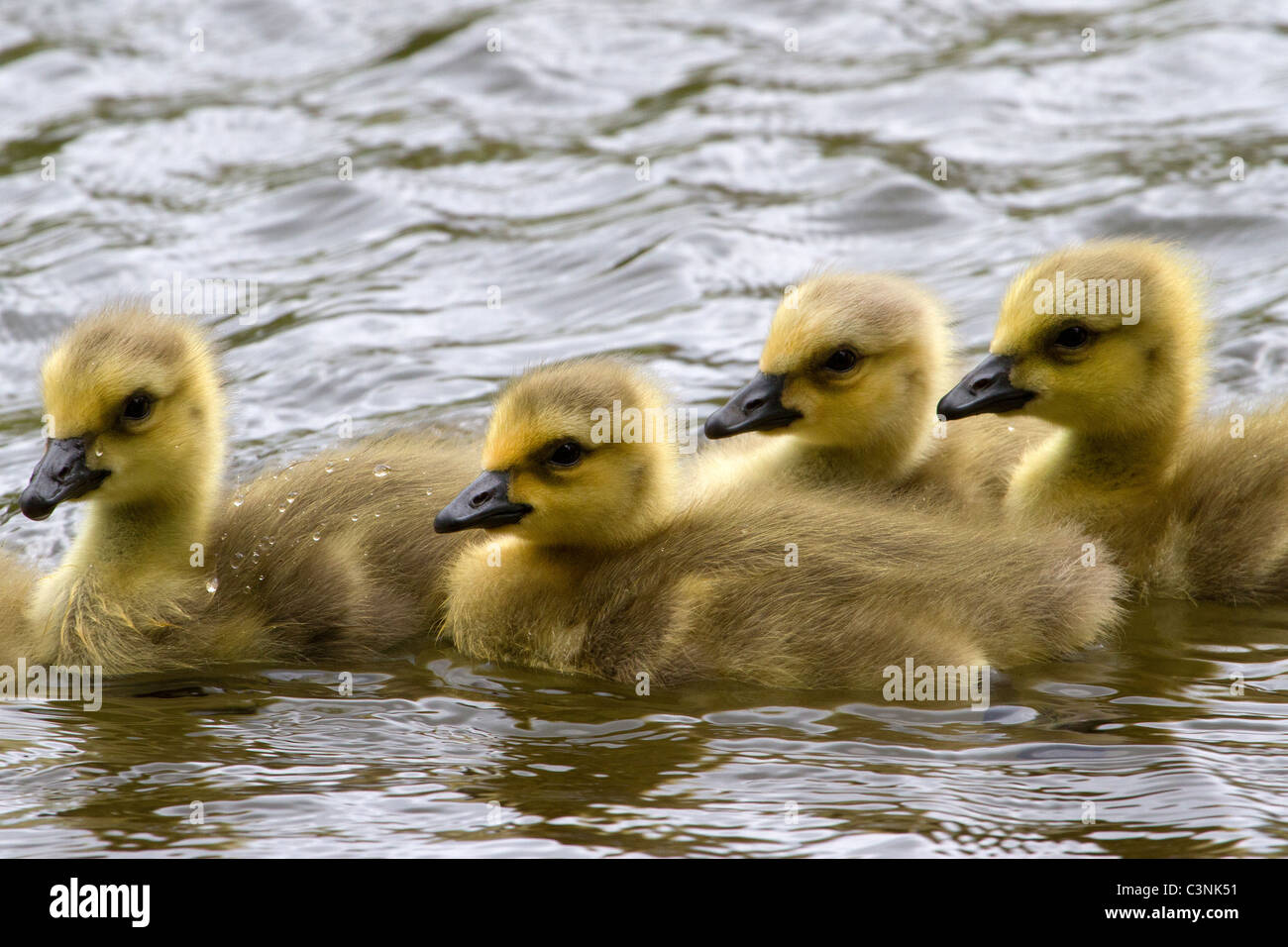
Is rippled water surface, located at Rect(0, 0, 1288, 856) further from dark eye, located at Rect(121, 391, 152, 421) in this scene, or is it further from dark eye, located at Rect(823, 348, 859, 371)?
dark eye, located at Rect(823, 348, 859, 371)

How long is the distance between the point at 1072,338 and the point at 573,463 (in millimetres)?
1537

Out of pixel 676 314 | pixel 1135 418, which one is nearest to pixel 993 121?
pixel 676 314

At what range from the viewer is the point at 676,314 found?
8.30 metres

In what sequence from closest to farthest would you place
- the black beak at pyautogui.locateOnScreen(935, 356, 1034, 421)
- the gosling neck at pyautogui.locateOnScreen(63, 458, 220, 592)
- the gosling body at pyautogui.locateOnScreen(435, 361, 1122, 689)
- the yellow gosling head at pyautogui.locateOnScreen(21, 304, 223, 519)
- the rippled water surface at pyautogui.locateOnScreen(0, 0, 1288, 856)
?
the rippled water surface at pyautogui.locateOnScreen(0, 0, 1288, 856) < the gosling body at pyautogui.locateOnScreen(435, 361, 1122, 689) < the yellow gosling head at pyautogui.locateOnScreen(21, 304, 223, 519) < the gosling neck at pyautogui.locateOnScreen(63, 458, 220, 592) < the black beak at pyautogui.locateOnScreen(935, 356, 1034, 421)

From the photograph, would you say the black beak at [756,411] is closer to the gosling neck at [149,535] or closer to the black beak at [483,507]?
the black beak at [483,507]

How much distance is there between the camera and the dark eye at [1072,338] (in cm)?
566

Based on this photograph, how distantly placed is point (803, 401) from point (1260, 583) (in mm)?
1421

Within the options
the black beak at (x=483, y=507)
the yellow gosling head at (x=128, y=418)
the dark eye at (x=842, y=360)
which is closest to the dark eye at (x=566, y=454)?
the black beak at (x=483, y=507)

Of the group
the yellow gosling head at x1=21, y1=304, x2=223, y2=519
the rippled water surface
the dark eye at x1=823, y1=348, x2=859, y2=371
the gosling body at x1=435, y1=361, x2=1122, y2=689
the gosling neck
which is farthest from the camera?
the dark eye at x1=823, y1=348, x2=859, y2=371

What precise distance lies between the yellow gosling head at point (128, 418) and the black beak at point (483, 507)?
31.3 inches

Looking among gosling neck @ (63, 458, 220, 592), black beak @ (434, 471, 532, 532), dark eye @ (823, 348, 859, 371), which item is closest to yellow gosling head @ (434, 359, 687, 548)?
black beak @ (434, 471, 532, 532)

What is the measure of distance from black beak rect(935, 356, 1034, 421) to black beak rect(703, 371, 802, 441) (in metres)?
0.45

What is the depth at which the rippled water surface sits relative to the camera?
4.43 m
